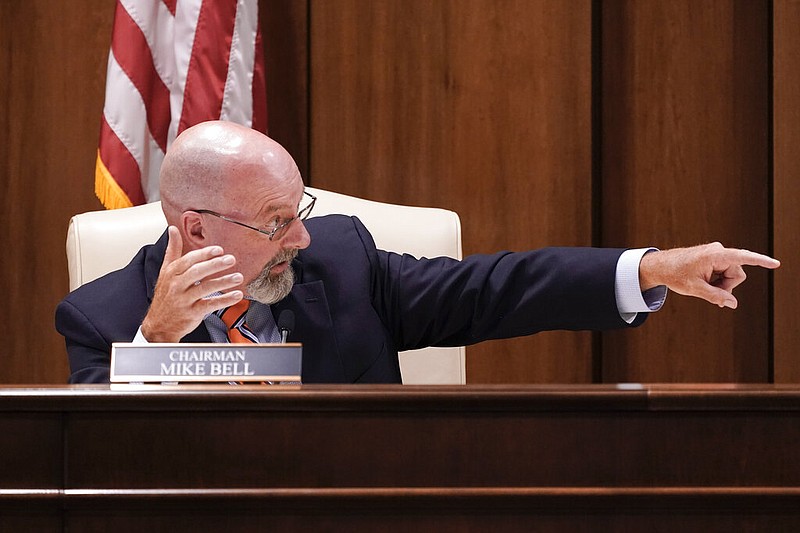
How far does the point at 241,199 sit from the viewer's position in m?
1.97

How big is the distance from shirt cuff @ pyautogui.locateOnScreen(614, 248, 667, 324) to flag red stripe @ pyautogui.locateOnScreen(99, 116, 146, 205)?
1.62 m

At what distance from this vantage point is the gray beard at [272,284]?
200 centimetres

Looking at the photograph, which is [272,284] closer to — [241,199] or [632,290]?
[241,199]

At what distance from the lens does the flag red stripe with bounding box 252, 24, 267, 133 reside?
9.95 feet

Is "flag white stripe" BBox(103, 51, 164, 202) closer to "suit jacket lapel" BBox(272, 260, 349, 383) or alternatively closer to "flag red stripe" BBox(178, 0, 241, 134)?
"flag red stripe" BBox(178, 0, 241, 134)
